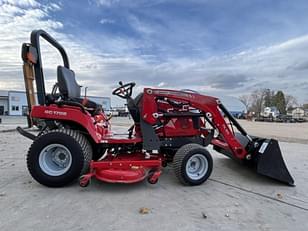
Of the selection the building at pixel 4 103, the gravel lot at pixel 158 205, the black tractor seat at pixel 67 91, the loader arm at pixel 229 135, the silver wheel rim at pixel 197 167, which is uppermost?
the building at pixel 4 103

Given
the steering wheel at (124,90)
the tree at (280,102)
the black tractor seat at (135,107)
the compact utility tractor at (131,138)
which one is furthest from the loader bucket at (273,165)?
the tree at (280,102)

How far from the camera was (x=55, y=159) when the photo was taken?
401cm

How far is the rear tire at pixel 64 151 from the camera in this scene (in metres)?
3.81

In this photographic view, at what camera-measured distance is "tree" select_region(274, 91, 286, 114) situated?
75938mm

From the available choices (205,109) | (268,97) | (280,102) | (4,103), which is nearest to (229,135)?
(205,109)

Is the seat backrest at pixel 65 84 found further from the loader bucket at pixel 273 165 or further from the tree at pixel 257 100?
the tree at pixel 257 100

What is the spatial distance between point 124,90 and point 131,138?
851 millimetres

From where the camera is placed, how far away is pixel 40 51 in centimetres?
414

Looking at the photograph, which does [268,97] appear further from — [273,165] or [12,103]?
[273,165]

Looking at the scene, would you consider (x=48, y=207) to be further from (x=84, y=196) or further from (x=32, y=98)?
(x=32, y=98)

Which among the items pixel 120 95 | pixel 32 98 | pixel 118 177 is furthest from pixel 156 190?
pixel 32 98

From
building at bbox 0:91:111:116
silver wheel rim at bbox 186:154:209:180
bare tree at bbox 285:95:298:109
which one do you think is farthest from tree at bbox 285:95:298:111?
silver wheel rim at bbox 186:154:209:180

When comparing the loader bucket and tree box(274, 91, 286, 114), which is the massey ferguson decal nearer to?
the loader bucket

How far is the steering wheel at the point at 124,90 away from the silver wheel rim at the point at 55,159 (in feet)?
4.31
